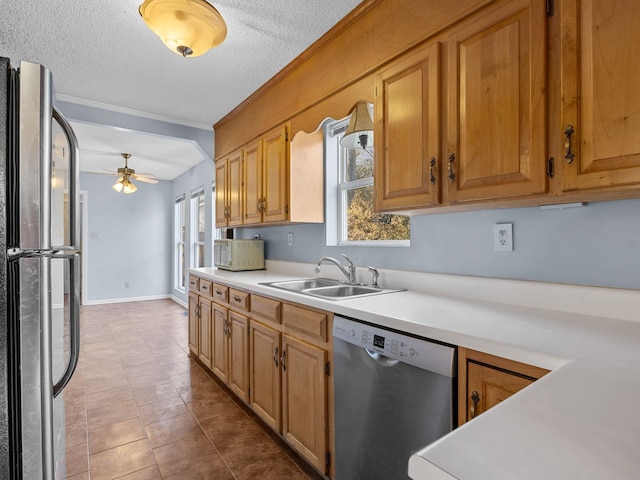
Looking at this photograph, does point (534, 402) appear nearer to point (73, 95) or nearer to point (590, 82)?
point (590, 82)

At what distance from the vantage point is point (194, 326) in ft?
10.9

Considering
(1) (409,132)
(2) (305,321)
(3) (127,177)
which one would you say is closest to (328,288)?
(2) (305,321)

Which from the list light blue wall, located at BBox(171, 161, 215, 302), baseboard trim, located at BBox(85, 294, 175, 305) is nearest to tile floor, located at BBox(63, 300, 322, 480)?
light blue wall, located at BBox(171, 161, 215, 302)

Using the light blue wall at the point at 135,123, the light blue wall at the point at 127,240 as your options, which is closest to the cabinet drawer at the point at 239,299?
the light blue wall at the point at 135,123

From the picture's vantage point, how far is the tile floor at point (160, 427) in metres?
1.81

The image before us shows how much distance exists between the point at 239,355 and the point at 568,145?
2156 millimetres

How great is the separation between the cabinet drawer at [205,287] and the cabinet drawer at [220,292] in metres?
0.08

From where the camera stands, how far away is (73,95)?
3.02 m

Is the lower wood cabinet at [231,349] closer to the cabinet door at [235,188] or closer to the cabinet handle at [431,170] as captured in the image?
the cabinet door at [235,188]

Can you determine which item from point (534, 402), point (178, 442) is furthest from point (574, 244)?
point (178, 442)

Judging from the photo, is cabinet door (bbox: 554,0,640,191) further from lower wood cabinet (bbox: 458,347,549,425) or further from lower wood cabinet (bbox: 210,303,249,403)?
lower wood cabinet (bbox: 210,303,249,403)

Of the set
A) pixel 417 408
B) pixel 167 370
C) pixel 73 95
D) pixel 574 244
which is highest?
pixel 73 95

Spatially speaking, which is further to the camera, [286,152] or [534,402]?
[286,152]

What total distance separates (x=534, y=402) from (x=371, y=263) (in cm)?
169
